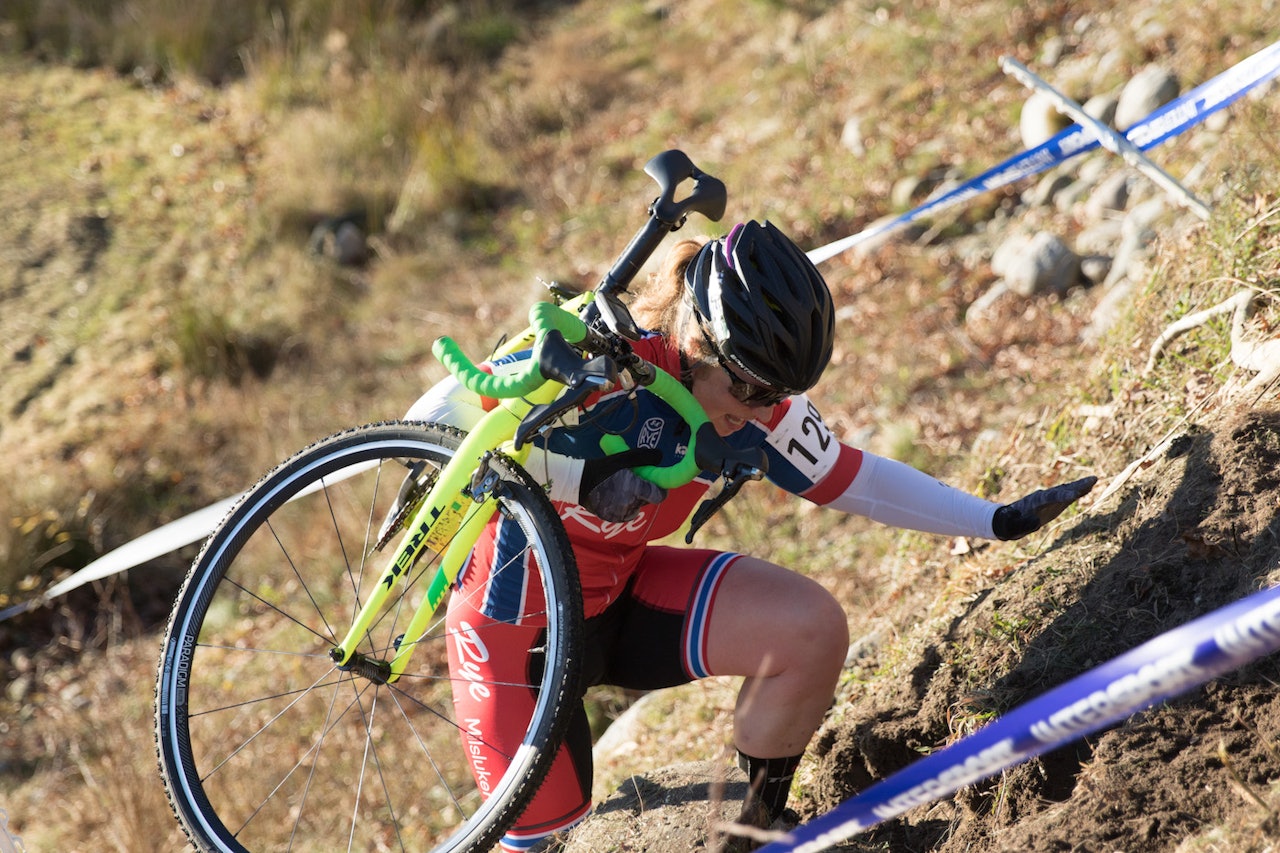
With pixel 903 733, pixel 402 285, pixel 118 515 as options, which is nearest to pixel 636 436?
pixel 903 733

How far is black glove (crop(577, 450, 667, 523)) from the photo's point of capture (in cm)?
250

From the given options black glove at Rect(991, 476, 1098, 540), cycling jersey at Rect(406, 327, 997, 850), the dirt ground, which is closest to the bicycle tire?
cycling jersey at Rect(406, 327, 997, 850)

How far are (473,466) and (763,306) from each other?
0.75 m

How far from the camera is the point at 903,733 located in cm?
290

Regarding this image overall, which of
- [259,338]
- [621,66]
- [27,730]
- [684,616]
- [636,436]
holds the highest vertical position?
[636,436]

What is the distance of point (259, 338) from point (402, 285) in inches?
47.1

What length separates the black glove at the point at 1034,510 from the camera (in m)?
2.76

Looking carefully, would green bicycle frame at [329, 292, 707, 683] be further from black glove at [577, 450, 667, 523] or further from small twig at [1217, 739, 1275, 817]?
small twig at [1217, 739, 1275, 817]

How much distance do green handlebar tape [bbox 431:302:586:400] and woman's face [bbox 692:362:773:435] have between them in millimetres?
346

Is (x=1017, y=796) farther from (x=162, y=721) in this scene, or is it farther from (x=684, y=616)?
(x=162, y=721)

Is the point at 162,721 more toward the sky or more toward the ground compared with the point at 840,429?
more toward the sky

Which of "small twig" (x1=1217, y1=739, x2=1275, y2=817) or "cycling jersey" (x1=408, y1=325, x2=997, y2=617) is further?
"cycling jersey" (x1=408, y1=325, x2=997, y2=617)

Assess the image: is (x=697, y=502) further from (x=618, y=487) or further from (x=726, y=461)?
(x=726, y=461)

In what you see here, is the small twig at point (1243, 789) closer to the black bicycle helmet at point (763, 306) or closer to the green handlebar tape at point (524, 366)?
the black bicycle helmet at point (763, 306)
